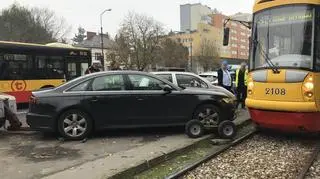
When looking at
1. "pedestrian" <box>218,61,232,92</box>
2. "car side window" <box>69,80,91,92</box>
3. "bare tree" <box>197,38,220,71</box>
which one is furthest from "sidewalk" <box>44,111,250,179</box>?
"bare tree" <box>197,38,220,71</box>

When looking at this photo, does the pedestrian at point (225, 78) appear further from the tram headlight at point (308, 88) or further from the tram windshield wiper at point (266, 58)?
the tram headlight at point (308, 88)

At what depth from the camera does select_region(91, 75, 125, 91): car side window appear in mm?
11039

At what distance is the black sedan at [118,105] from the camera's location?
10.7m

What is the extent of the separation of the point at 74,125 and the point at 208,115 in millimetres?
3128

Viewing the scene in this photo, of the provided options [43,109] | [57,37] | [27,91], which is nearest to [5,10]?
[57,37]

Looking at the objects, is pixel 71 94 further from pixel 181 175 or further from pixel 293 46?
pixel 293 46

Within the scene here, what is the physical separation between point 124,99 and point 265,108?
310cm

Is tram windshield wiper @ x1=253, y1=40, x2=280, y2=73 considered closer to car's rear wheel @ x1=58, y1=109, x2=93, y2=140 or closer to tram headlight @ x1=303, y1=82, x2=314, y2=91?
tram headlight @ x1=303, y1=82, x2=314, y2=91

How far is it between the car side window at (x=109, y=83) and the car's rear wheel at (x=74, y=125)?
0.69 meters

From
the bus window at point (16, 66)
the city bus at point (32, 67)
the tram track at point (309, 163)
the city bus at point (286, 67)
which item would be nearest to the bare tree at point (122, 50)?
the city bus at point (32, 67)

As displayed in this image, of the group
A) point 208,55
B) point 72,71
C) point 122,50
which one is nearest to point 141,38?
point 122,50

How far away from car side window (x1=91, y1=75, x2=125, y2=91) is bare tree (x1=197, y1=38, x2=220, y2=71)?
318 feet

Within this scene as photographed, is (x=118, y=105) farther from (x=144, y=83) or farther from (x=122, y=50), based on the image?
(x=122, y=50)

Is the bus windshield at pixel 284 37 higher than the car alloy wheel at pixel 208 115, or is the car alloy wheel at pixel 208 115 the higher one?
the bus windshield at pixel 284 37
